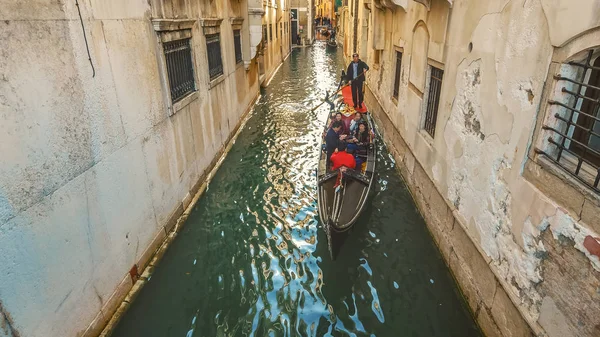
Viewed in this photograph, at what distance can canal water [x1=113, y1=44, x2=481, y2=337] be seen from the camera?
4.12m

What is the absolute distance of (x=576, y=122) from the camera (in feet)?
9.68

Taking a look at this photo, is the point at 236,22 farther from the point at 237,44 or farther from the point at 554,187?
the point at 554,187

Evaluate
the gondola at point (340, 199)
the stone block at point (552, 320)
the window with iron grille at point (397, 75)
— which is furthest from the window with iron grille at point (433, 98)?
the stone block at point (552, 320)

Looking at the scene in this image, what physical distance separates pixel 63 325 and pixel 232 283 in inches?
75.7

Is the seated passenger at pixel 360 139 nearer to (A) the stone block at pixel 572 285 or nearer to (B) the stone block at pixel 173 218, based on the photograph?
(B) the stone block at pixel 173 218

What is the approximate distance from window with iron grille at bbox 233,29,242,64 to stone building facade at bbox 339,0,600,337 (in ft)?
19.0

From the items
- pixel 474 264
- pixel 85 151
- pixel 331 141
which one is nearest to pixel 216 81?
pixel 331 141

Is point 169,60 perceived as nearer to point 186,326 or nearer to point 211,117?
point 211,117

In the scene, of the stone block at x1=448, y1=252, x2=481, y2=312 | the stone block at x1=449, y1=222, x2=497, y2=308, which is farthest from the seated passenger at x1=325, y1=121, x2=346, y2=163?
the stone block at x1=448, y1=252, x2=481, y2=312

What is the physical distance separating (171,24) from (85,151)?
2.67m

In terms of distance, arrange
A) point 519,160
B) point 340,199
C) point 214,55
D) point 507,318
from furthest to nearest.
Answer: point 214,55
point 340,199
point 507,318
point 519,160

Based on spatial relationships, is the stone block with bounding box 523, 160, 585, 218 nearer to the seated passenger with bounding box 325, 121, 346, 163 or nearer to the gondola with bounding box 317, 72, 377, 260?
the gondola with bounding box 317, 72, 377, 260

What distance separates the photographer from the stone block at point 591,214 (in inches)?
95.1

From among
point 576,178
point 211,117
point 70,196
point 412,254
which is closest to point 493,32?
point 576,178
